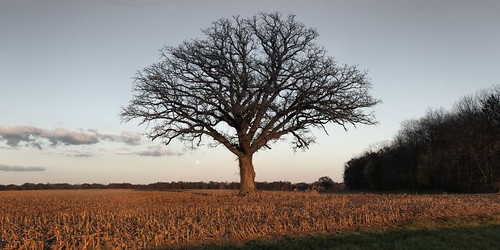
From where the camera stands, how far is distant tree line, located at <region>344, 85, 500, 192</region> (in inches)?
1929

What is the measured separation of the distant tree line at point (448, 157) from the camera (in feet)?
161

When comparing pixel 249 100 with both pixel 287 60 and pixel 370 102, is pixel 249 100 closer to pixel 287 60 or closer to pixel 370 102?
pixel 287 60

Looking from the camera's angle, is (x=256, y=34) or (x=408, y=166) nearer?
(x=256, y=34)

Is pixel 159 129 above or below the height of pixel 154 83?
below

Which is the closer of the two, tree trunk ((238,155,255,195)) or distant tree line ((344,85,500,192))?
tree trunk ((238,155,255,195))

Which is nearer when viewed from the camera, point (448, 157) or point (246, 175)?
point (246, 175)

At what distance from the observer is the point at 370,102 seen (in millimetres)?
35531

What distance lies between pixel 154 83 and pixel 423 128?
52.6m

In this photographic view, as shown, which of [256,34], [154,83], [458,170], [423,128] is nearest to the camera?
[154,83]

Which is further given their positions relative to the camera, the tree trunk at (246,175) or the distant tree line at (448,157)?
the distant tree line at (448,157)

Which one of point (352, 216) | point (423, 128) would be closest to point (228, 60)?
point (352, 216)

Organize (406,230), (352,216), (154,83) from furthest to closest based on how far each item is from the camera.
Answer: (154,83) → (352,216) → (406,230)

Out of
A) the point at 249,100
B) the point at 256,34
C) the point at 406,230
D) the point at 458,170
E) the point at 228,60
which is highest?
the point at 256,34

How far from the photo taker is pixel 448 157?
52.5 meters
